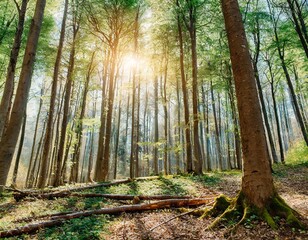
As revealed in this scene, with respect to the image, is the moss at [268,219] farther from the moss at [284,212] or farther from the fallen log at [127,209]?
the fallen log at [127,209]

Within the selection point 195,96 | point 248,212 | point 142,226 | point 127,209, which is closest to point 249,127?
point 248,212

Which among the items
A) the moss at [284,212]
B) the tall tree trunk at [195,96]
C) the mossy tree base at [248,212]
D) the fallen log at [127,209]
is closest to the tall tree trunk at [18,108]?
the fallen log at [127,209]

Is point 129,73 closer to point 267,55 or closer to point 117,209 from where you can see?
point 267,55

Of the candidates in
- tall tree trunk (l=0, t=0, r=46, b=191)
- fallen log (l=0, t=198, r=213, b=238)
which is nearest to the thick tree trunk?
fallen log (l=0, t=198, r=213, b=238)

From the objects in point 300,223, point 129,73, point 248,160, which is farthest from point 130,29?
point 300,223

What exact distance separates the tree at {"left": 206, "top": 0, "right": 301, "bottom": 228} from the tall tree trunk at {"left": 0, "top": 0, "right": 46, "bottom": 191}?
4.90 metres

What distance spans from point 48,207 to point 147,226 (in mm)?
3652

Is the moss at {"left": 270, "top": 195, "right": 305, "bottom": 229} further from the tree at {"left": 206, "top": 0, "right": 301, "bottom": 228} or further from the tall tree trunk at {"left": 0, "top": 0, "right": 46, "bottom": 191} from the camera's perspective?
the tall tree trunk at {"left": 0, "top": 0, "right": 46, "bottom": 191}

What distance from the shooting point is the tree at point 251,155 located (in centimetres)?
436

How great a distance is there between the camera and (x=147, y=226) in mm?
4672

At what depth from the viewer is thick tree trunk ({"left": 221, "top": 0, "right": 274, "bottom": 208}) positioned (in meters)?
4.46

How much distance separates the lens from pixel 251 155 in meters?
4.56

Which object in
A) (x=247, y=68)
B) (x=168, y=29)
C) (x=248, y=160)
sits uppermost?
(x=168, y=29)

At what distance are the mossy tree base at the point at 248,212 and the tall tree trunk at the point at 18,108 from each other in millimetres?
4640
